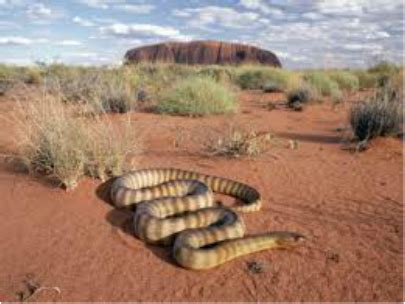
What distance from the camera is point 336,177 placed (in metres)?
7.67

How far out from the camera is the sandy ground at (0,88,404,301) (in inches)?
181

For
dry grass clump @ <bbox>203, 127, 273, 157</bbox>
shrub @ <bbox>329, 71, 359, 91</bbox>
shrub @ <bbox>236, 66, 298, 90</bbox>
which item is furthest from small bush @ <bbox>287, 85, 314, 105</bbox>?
dry grass clump @ <bbox>203, 127, 273, 157</bbox>

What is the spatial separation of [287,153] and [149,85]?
10195 millimetres

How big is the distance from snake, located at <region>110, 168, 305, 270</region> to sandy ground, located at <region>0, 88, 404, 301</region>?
106 millimetres

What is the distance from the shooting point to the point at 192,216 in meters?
5.62

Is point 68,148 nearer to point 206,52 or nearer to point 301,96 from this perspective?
point 301,96

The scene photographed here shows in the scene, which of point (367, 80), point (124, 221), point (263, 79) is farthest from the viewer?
point (367, 80)

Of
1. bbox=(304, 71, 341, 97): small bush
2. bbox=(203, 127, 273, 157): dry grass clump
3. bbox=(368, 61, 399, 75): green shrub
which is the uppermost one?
bbox=(368, 61, 399, 75): green shrub

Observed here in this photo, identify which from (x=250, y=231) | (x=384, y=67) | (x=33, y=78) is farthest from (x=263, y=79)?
(x=250, y=231)

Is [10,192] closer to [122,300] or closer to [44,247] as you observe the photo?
[44,247]

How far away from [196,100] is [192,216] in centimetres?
810

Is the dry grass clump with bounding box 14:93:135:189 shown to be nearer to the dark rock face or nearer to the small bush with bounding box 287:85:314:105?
the small bush with bounding box 287:85:314:105

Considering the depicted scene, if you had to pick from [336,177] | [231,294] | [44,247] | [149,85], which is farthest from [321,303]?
[149,85]

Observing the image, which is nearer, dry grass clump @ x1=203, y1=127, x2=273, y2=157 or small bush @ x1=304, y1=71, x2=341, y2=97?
dry grass clump @ x1=203, y1=127, x2=273, y2=157
